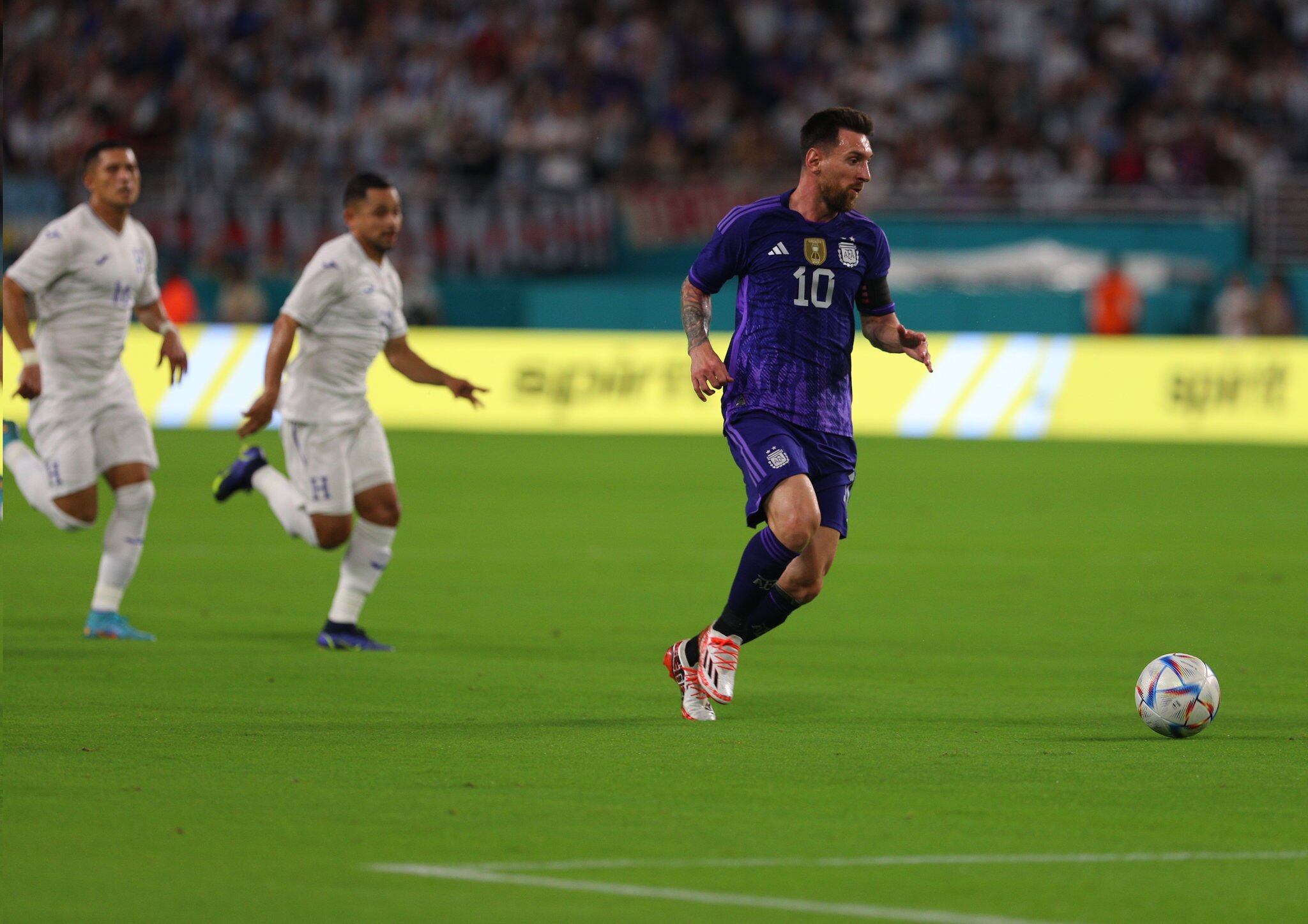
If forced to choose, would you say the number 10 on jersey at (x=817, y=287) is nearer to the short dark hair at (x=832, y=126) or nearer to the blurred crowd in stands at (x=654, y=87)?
the short dark hair at (x=832, y=126)

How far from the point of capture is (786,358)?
8109mm

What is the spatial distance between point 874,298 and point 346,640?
10.8 ft

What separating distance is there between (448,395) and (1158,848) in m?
19.7

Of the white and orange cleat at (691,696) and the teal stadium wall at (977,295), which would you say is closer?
the white and orange cleat at (691,696)

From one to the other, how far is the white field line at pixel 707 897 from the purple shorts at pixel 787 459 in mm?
2802

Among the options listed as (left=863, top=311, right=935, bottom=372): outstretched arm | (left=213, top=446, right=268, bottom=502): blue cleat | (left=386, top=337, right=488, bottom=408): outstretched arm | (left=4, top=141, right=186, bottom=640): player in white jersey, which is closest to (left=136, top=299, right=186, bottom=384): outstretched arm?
(left=4, top=141, right=186, bottom=640): player in white jersey

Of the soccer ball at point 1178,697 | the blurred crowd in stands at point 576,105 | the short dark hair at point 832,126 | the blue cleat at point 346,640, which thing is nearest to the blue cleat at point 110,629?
the blue cleat at point 346,640

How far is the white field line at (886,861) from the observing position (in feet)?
17.7

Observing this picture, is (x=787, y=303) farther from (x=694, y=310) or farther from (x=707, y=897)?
(x=707, y=897)

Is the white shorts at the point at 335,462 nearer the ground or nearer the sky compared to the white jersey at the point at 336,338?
nearer the ground

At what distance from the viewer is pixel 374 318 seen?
1037 cm

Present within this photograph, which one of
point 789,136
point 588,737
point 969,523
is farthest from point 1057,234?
point 588,737

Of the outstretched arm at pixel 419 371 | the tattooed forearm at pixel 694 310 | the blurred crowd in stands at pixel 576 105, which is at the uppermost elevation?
the blurred crowd in stands at pixel 576 105

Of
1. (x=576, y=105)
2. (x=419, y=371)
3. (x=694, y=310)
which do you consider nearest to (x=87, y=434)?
(x=419, y=371)
